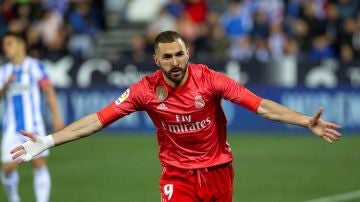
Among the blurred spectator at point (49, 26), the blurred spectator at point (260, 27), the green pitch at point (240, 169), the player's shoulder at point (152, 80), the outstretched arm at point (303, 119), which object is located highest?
the blurred spectator at point (49, 26)

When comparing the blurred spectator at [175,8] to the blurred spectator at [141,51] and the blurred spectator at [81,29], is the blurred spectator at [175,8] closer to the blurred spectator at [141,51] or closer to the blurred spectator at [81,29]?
the blurred spectator at [141,51]

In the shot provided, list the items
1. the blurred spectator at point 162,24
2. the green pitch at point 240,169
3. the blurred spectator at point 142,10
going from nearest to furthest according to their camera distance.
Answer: the green pitch at point 240,169, the blurred spectator at point 162,24, the blurred spectator at point 142,10

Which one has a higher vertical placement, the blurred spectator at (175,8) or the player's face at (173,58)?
the blurred spectator at (175,8)

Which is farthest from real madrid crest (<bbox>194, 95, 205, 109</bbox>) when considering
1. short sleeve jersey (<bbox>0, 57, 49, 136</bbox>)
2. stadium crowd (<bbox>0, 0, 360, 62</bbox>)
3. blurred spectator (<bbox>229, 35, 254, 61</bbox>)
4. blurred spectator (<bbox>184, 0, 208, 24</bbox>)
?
blurred spectator (<bbox>184, 0, 208, 24</bbox>)

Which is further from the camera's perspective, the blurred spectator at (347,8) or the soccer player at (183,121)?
the blurred spectator at (347,8)

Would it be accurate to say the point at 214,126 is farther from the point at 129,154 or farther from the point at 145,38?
the point at 145,38

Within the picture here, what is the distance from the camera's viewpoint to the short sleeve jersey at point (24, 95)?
12.1m

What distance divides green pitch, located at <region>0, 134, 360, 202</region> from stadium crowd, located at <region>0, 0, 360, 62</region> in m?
2.55

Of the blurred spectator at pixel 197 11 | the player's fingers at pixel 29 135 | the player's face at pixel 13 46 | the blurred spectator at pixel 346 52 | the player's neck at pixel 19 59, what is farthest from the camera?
the blurred spectator at pixel 197 11

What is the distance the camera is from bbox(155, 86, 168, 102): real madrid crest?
8.24 m

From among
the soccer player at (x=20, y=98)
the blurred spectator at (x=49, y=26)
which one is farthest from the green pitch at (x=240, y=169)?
the blurred spectator at (x=49, y=26)

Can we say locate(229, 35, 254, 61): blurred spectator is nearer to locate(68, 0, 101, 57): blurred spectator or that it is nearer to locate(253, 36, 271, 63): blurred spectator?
locate(253, 36, 271, 63): blurred spectator

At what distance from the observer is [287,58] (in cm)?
2109

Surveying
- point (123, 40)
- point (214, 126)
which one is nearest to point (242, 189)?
point (214, 126)
